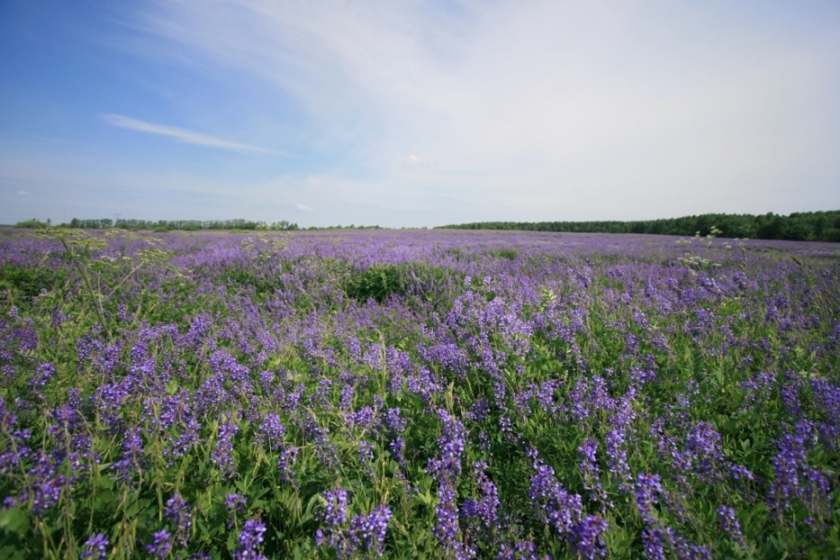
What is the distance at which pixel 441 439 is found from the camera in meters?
2.22

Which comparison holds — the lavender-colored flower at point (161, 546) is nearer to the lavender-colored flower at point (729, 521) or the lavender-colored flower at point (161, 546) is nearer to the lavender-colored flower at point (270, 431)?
the lavender-colored flower at point (270, 431)

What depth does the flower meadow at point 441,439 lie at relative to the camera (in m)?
1.66

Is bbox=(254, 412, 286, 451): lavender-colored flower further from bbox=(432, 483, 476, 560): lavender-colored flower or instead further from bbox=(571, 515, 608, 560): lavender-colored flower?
bbox=(571, 515, 608, 560): lavender-colored flower

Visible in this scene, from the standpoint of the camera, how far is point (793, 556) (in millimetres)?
1598

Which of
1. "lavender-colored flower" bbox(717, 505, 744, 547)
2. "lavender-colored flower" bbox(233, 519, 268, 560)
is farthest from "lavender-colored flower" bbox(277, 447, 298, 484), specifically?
"lavender-colored flower" bbox(717, 505, 744, 547)

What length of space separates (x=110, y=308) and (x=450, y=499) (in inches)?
262

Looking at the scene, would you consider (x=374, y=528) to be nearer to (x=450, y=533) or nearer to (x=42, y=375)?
(x=450, y=533)

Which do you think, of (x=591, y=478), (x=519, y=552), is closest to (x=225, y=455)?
(x=519, y=552)

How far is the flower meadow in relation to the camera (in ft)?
5.44

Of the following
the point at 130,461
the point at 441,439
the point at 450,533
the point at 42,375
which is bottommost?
the point at 450,533

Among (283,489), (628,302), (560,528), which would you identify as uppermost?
(628,302)

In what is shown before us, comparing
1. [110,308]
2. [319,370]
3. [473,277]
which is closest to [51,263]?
[110,308]

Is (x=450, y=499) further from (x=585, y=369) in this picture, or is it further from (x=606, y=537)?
(x=585, y=369)

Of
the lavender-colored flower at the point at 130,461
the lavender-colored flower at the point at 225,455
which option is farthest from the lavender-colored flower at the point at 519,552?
the lavender-colored flower at the point at 130,461
